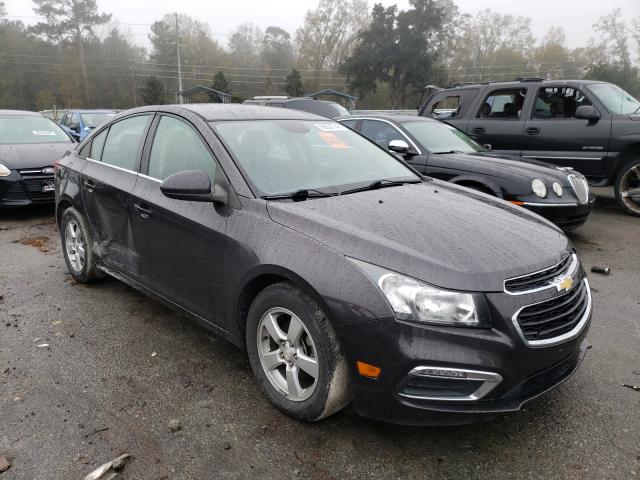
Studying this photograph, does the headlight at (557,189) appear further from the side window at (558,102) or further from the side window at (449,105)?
the side window at (449,105)

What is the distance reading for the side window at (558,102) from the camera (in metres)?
7.86

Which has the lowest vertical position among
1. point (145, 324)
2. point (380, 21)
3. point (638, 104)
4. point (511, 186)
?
point (145, 324)

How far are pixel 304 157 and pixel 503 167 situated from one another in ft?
11.0

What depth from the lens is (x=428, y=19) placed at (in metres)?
51.8

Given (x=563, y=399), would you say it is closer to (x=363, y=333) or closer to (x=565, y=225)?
(x=363, y=333)

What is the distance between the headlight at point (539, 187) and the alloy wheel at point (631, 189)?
9.35 ft

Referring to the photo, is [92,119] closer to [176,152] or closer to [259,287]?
[176,152]

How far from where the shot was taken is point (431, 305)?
219 centimetres

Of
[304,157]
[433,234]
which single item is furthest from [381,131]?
[433,234]

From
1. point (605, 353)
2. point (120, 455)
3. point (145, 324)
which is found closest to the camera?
point (120, 455)

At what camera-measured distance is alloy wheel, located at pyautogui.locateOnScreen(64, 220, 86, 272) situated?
4.53m

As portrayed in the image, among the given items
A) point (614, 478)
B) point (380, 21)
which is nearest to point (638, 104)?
point (614, 478)

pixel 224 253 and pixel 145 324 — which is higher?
pixel 224 253

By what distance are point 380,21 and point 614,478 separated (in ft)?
180
